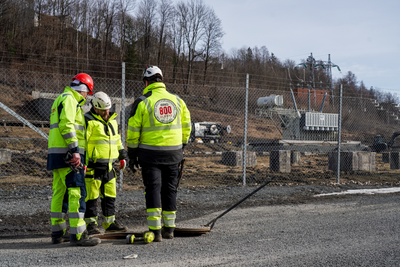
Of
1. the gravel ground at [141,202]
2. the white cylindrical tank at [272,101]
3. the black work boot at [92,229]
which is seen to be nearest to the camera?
the black work boot at [92,229]

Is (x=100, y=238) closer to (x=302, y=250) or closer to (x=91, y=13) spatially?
(x=302, y=250)

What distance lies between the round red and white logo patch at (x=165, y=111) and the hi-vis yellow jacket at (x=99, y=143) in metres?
0.86

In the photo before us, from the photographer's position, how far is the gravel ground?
515 centimetres

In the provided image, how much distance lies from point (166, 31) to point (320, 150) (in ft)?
127

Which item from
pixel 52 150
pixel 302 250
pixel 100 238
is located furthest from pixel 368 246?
pixel 52 150

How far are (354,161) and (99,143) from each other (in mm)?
10961

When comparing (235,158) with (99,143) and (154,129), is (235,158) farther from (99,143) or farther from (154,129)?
(154,129)

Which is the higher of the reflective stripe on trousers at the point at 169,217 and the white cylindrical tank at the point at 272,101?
the white cylindrical tank at the point at 272,101

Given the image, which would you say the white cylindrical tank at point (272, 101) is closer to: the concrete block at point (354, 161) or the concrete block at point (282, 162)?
the concrete block at point (354, 161)

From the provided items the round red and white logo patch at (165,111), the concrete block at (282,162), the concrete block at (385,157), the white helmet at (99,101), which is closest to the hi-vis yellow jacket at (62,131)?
the white helmet at (99,101)

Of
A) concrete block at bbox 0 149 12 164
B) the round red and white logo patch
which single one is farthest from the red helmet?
concrete block at bbox 0 149 12 164

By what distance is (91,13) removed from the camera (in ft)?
165

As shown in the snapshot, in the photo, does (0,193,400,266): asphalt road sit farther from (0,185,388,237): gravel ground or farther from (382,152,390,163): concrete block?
(382,152,390,163): concrete block

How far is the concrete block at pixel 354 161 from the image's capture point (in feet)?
41.9
